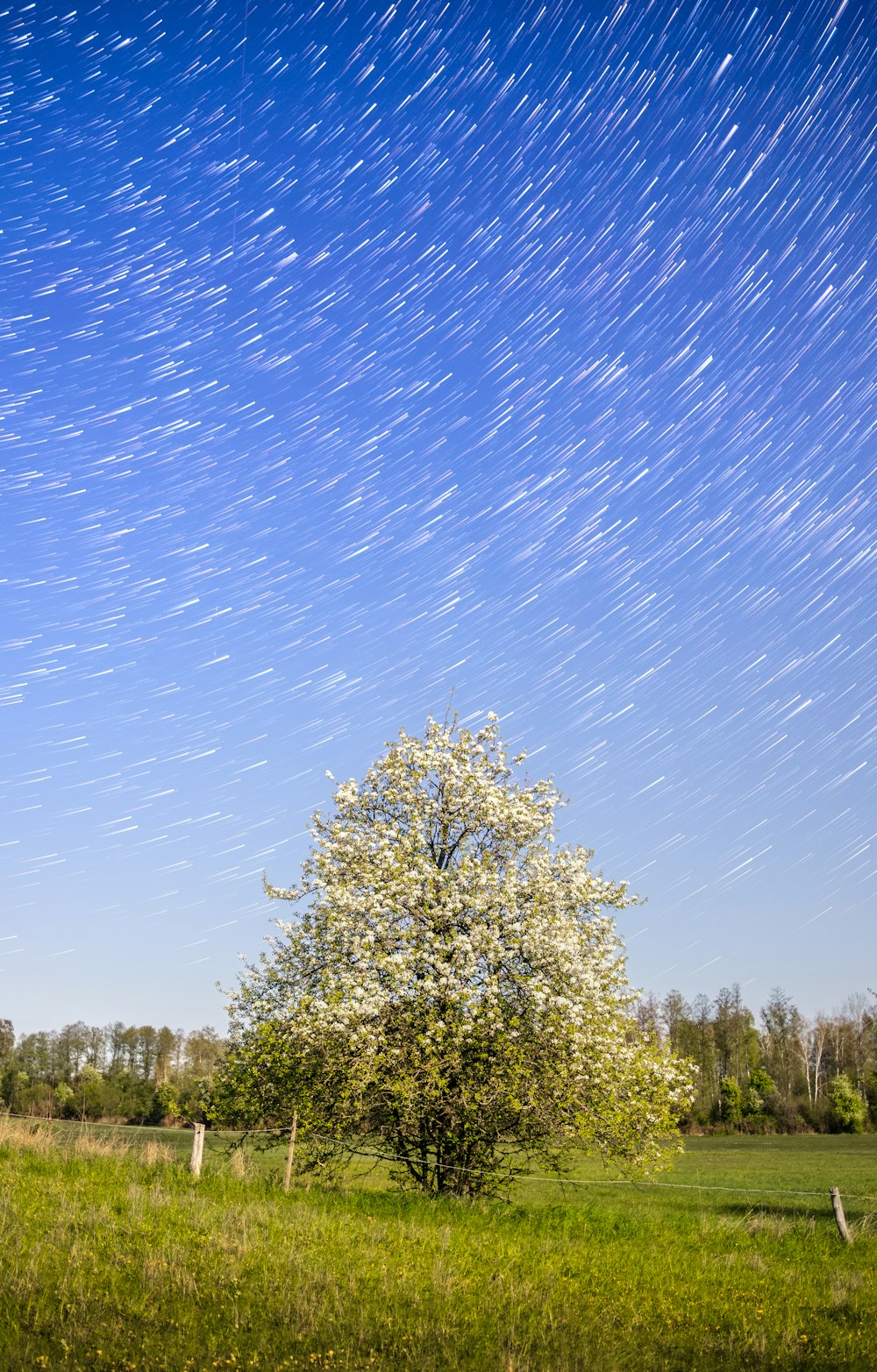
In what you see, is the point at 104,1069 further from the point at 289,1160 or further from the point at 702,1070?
the point at 289,1160

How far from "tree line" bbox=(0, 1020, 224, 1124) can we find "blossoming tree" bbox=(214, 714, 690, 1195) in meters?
63.2

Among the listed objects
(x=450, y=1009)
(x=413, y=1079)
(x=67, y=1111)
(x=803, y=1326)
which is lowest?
(x=67, y=1111)

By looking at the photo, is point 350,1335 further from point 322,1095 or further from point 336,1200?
point 322,1095

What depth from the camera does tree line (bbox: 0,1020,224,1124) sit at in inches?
3014

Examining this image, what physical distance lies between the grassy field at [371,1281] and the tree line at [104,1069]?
66142 mm

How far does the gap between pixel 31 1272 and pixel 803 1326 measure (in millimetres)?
8784

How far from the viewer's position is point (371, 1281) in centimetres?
1032

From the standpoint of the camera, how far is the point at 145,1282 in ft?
31.3

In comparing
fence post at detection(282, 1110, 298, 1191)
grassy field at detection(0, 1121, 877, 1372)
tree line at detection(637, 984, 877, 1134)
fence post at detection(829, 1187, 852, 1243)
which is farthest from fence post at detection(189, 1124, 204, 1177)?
tree line at detection(637, 984, 877, 1134)

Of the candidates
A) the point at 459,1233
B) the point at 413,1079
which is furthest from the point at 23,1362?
the point at 413,1079

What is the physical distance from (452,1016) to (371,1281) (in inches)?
315

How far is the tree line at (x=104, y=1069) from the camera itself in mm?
76562

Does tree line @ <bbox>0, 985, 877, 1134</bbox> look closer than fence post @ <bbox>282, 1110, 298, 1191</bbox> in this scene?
No

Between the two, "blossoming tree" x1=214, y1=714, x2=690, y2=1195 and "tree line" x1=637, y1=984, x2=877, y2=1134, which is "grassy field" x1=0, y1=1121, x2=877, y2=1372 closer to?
"blossoming tree" x1=214, y1=714, x2=690, y2=1195
